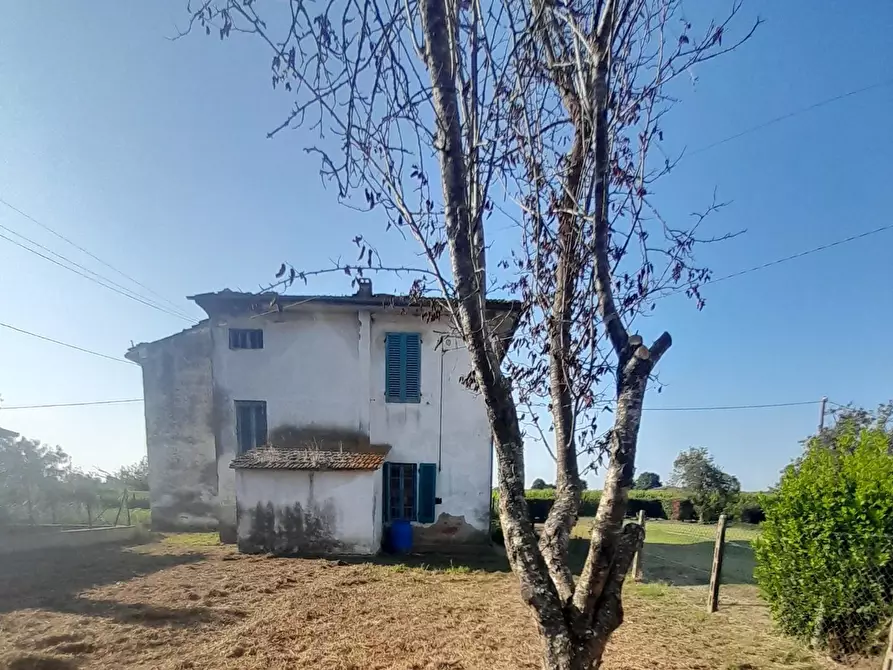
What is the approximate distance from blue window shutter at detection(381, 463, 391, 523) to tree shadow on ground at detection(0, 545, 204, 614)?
14.1ft

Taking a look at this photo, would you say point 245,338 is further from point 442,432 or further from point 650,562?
point 650,562

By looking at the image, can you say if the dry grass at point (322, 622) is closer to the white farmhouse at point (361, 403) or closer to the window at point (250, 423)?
the white farmhouse at point (361, 403)

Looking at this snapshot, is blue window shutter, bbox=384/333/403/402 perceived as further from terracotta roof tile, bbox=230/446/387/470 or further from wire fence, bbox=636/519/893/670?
wire fence, bbox=636/519/893/670

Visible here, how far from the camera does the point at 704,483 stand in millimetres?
25406

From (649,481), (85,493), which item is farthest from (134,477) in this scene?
(649,481)

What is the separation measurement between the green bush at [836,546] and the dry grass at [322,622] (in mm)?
476

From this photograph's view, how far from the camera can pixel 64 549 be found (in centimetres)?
1105

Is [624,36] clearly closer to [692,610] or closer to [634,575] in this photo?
[692,610]

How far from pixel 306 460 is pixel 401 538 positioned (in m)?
3.17

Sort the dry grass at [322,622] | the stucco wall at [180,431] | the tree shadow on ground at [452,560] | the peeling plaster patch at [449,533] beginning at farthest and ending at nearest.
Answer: the stucco wall at [180,431]
the peeling plaster patch at [449,533]
the tree shadow on ground at [452,560]
the dry grass at [322,622]

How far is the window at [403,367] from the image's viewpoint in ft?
38.6

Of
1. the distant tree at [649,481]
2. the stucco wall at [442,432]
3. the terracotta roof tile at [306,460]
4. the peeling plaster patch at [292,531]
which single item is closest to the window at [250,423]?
the terracotta roof tile at [306,460]

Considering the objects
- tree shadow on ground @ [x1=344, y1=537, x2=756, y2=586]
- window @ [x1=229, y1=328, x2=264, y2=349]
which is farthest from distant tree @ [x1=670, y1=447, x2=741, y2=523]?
window @ [x1=229, y1=328, x2=264, y2=349]

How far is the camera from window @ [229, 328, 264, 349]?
12086 millimetres
